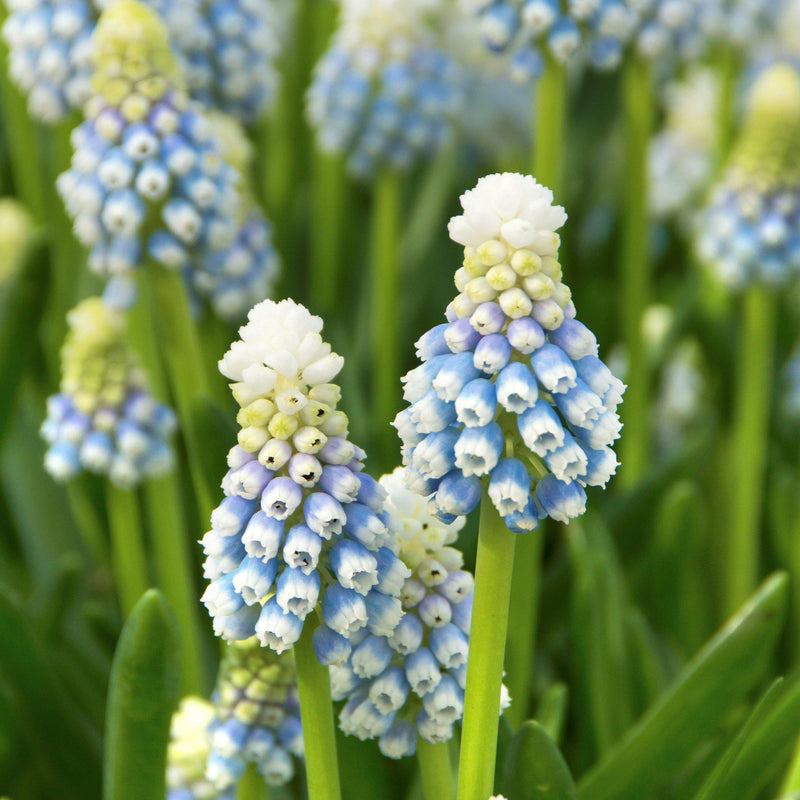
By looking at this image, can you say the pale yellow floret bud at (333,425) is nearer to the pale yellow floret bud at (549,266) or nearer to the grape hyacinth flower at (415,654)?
the grape hyacinth flower at (415,654)

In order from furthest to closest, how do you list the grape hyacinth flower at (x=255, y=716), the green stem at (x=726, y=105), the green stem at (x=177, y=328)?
the green stem at (x=726, y=105), the green stem at (x=177, y=328), the grape hyacinth flower at (x=255, y=716)

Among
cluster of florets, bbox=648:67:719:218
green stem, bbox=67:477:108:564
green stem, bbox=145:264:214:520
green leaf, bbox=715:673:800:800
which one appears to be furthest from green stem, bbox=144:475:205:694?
cluster of florets, bbox=648:67:719:218

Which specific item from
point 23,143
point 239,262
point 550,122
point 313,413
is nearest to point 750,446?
point 550,122

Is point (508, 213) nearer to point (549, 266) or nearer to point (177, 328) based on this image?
point (549, 266)

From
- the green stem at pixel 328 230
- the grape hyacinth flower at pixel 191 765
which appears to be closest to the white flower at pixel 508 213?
the grape hyacinth flower at pixel 191 765

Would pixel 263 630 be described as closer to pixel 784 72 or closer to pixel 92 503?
pixel 92 503

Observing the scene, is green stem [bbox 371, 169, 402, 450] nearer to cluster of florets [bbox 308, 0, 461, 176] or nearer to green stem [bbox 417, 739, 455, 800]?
cluster of florets [bbox 308, 0, 461, 176]

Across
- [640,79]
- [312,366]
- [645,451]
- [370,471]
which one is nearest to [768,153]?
[640,79]
